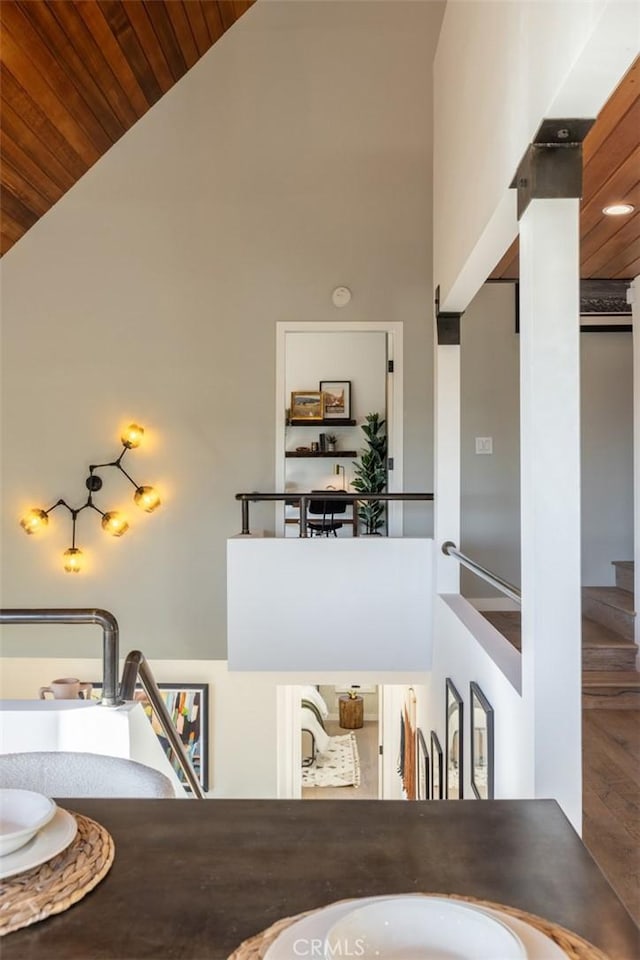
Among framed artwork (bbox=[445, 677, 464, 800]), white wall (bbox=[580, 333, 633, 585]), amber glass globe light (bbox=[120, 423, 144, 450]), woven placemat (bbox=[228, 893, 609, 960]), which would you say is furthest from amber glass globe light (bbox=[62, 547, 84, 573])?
woven placemat (bbox=[228, 893, 609, 960])

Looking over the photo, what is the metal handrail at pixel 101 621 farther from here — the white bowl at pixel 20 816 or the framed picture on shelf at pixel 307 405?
the framed picture on shelf at pixel 307 405

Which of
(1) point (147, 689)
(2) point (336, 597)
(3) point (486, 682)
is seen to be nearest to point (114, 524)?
(2) point (336, 597)

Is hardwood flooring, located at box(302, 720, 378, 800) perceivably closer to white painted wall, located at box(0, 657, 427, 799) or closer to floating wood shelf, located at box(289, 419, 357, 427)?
white painted wall, located at box(0, 657, 427, 799)

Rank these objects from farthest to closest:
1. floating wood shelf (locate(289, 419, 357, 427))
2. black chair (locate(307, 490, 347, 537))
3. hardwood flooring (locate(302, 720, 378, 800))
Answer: hardwood flooring (locate(302, 720, 378, 800)) < floating wood shelf (locate(289, 419, 357, 427)) < black chair (locate(307, 490, 347, 537))

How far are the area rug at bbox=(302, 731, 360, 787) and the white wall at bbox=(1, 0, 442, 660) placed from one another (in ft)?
A: 11.3

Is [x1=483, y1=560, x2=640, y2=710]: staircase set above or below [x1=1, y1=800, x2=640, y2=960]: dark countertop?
below

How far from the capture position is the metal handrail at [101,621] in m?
1.96

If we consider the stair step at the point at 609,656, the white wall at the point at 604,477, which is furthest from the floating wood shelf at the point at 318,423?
the stair step at the point at 609,656

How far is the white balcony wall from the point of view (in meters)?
4.29

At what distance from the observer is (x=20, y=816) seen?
90cm

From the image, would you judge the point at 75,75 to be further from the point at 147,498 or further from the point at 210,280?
the point at 147,498

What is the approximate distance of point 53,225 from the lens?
5113mm

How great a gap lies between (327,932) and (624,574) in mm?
4643

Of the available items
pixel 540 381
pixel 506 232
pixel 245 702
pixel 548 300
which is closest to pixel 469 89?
pixel 506 232
